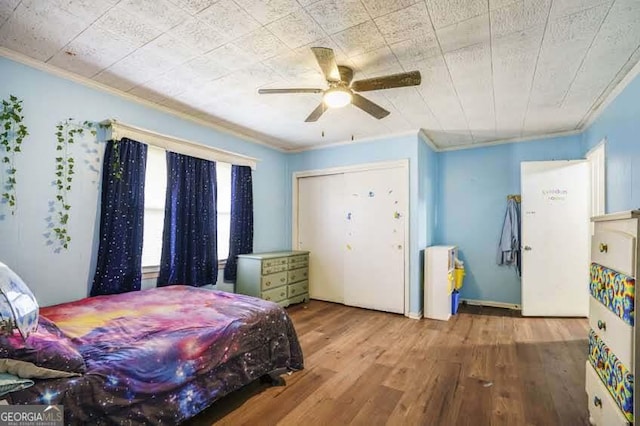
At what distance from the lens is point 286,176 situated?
4996 millimetres

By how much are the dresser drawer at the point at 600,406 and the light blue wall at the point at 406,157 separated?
2045 millimetres

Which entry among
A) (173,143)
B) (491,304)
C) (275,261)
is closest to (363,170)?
(275,261)

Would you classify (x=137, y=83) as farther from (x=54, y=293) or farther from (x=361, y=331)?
(x=361, y=331)

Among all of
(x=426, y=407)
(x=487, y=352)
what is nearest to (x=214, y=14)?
(x=426, y=407)

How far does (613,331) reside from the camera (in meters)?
1.48

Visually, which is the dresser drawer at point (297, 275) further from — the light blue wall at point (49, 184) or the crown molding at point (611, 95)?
the crown molding at point (611, 95)

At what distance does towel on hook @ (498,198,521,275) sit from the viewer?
4.16 meters

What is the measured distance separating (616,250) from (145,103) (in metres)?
3.81

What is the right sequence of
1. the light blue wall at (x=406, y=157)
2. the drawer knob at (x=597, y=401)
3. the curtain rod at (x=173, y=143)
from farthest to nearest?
the light blue wall at (x=406, y=157) < the curtain rod at (x=173, y=143) < the drawer knob at (x=597, y=401)

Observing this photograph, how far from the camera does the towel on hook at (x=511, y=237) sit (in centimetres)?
416

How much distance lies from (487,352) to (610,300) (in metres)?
1.53

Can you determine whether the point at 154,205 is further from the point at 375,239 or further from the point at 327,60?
the point at 375,239

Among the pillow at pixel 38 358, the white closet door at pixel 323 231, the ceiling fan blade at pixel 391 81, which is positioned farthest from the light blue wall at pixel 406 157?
the pillow at pixel 38 358

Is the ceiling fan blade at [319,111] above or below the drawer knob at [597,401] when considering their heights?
above
